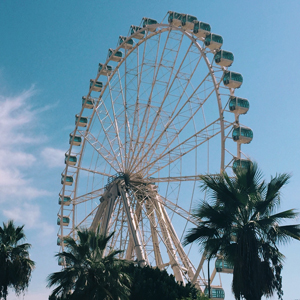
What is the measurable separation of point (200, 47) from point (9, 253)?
16.5 metres

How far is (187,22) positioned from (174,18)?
1253mm

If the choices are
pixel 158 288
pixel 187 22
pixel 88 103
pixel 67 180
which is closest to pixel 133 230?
pixel 158 288

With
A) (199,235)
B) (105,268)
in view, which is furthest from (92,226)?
(199,235)

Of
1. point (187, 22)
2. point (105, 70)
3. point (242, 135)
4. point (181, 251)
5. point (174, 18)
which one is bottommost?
point (181, 251)

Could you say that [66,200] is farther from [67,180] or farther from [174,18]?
[174,18]

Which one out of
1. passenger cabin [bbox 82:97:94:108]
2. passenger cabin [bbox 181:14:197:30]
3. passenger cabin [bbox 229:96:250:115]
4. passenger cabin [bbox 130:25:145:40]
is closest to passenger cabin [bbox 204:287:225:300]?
passenger cabin [bbox 229:96:250:115]

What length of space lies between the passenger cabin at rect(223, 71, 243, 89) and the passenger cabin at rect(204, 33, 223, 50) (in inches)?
89.7

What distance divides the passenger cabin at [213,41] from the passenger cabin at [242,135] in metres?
5.83

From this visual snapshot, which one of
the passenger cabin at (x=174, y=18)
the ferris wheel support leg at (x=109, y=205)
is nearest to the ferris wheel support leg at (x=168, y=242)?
the ferris wheel support leg at (x=109, y=205)

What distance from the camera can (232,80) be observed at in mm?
30953

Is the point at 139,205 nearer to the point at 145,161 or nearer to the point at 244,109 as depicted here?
the point at 145,161

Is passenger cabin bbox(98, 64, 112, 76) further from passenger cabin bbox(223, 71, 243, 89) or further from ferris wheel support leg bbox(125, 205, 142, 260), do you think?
passenger cabin bbox(223, 71, 243, 89)

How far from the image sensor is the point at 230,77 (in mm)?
30938

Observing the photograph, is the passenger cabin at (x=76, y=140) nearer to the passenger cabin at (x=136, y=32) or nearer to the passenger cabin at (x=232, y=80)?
the passenger cabin at (x=136, y=32)
